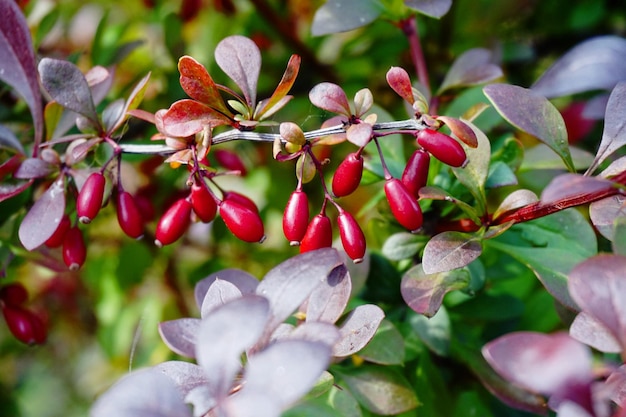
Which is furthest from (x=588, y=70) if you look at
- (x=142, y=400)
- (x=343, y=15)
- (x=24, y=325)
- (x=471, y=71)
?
(x=24, y=325)

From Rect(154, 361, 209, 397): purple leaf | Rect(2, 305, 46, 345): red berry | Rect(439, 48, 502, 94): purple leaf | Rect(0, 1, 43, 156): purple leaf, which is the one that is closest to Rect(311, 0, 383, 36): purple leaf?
Rect(439, 48, 502, 94): purple leaf

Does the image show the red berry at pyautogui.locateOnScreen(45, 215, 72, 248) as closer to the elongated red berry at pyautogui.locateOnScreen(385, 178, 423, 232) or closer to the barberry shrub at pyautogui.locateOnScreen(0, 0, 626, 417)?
the barberry shrub at pyautogui.locateOnScreen(0, 0, 626, 417)

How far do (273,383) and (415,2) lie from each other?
A: 0.57 metres

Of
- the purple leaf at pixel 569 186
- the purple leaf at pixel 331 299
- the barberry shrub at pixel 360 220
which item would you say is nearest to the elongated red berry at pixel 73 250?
the barberry shrub at pixel 360 220

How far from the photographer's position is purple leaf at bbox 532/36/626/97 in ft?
2.52

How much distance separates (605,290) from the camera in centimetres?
45

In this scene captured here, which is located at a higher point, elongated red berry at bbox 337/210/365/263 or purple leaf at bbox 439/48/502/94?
purple leaf at bbox 439/48/502/94

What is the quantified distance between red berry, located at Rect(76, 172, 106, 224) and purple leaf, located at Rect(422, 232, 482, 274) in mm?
347

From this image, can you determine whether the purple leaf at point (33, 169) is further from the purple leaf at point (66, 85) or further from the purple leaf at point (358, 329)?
the purple leaf at point (358, 329)

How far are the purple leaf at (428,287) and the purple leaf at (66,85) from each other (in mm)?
401

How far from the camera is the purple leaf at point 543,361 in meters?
0.39

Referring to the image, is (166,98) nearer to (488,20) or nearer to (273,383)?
(488,20)

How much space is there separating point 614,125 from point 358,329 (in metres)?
0.33

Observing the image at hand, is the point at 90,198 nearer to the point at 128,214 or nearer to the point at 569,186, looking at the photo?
the point at 128,214
